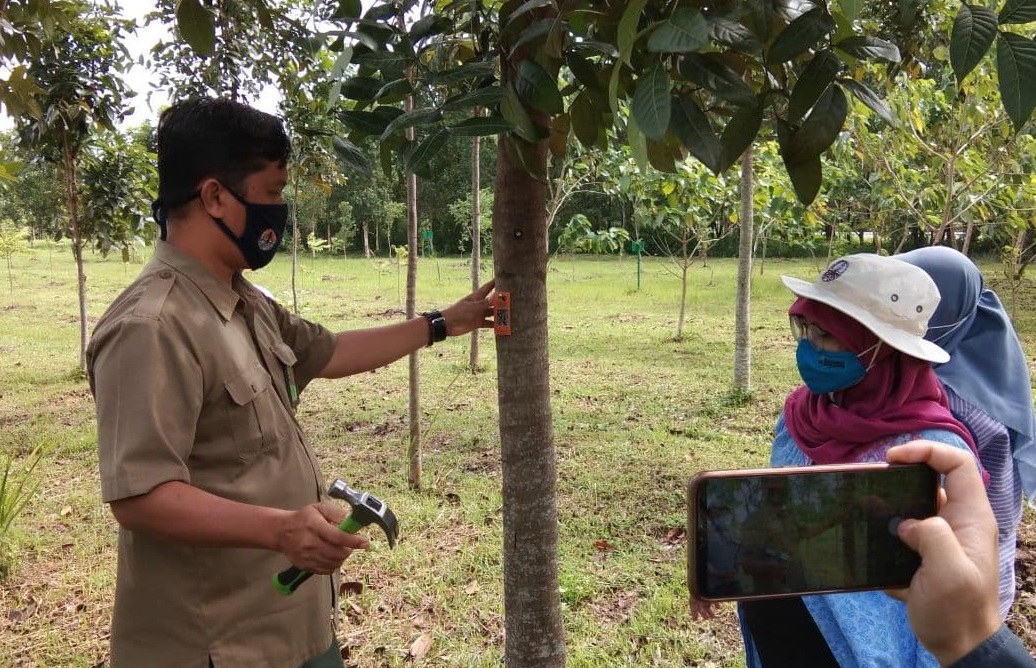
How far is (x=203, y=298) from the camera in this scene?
4.52 feet

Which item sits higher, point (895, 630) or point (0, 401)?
point (895, 630)

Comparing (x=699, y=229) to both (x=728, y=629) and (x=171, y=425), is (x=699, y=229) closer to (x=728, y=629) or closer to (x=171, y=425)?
(x=728, y=629)

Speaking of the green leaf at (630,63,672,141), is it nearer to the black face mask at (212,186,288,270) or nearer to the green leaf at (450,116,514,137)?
the green leaf at (450,116,514,137)

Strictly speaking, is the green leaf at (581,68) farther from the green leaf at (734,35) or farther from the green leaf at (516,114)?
the green leaf at (734,35)

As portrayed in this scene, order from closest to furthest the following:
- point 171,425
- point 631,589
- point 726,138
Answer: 1. point 726,138
2. point 171,425
3. point 631,589

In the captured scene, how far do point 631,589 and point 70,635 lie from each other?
7.16 ft

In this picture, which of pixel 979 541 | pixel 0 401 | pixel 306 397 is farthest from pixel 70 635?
pixel 0 401

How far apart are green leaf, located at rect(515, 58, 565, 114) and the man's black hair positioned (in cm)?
64

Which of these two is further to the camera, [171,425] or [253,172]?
[253,172]

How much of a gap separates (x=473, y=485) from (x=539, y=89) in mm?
3247

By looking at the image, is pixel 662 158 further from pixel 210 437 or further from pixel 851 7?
pixel 210 437

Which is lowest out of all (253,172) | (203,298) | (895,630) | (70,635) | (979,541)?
(70,635)

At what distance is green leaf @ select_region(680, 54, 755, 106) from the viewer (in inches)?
39.8

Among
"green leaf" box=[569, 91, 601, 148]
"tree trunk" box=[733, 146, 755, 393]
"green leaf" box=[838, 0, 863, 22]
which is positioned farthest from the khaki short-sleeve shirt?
"tree trunk" box=[733, 146, 755, 393]
